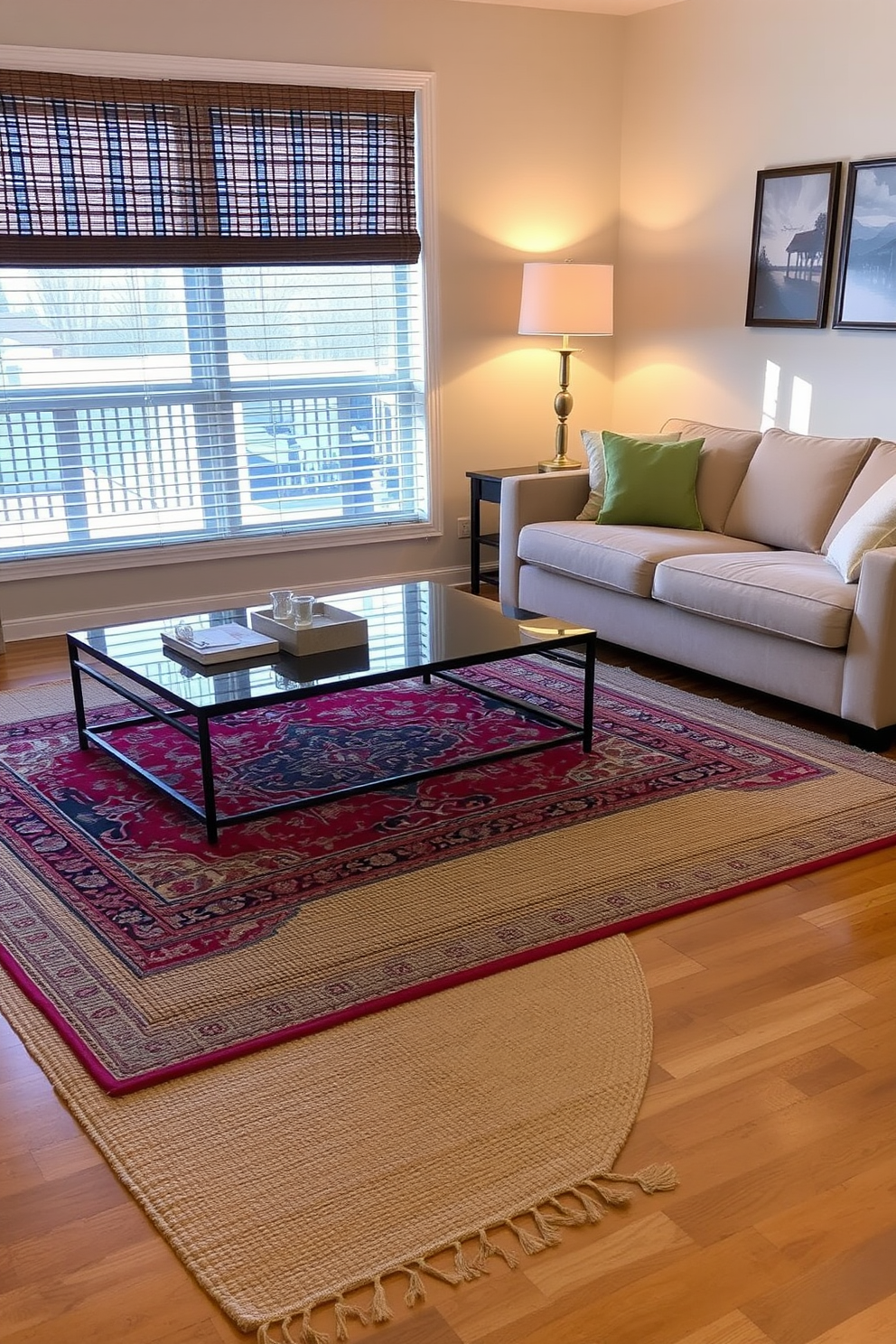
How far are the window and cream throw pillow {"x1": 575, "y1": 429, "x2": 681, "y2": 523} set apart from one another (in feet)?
3.55

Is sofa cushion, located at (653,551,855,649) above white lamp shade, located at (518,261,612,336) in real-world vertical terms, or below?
below

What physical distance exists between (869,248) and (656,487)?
4.13 feet

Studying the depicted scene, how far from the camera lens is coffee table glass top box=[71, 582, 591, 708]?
320 cm

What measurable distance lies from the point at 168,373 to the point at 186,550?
0.77 metres

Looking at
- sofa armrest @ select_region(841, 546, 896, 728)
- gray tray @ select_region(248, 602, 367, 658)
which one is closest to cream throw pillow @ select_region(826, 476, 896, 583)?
sofa armrest @ select_region(841, 546, 896, 728)

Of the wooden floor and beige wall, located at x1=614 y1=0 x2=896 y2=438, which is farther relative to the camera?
beige wall, located at x1=614 y1=0 x2=896 y2=438

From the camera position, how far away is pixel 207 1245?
71.9 inches

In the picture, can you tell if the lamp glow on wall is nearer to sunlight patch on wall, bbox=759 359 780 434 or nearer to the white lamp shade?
the white lamp shade

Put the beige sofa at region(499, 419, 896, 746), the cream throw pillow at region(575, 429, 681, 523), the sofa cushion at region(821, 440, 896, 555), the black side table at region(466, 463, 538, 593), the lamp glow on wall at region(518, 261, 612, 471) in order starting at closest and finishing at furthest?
1. the beige sofa at region(499, 419, 896, 746)
2. the sofa cushion at region(821, 440, 896, 555)
3. the cream throw pillow at region(575, 429, 681, 523)
4. the lamp glow on wall at region(518, 261, 612, 471)
5. the black side table at region(466, 463, 538, 593)

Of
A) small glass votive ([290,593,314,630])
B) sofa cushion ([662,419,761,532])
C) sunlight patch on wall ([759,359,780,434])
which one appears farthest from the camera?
sunlight patch on wall ([759,359,780,434])

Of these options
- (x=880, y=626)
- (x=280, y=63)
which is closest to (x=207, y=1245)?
(x=880, y=626)

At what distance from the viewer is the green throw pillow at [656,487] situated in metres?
4.92

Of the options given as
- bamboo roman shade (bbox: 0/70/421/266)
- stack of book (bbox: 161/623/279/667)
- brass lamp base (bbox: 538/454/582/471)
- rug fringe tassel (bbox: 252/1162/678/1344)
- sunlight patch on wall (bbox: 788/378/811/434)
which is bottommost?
rug fringe tassel (bbox: 252/1162/678/1344)

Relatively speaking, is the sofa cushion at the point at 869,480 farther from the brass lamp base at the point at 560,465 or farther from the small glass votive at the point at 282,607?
the small glass votive at the point at 282,607
